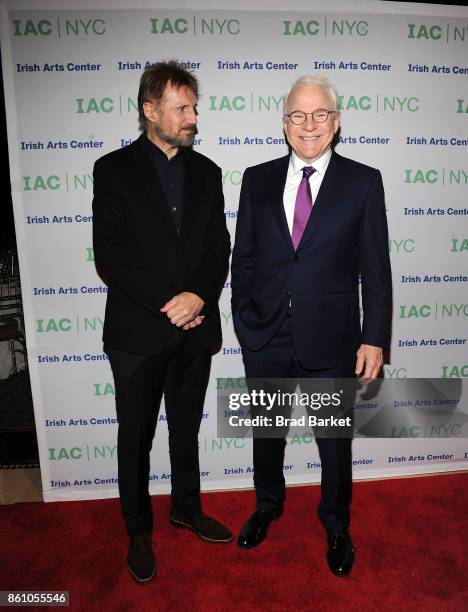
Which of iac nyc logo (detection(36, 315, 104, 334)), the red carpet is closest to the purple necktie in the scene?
iac nyc logo (detection(36, 315, 104, 334))

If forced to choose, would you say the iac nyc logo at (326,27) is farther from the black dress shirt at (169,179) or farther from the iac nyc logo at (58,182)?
the iac nyc logo at (58,182)

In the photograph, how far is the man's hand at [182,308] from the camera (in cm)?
205

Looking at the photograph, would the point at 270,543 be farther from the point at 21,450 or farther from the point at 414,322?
the point at 21,450

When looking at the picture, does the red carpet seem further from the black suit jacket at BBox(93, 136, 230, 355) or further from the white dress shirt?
the white dress shirt

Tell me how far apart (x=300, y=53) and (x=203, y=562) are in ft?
8.57

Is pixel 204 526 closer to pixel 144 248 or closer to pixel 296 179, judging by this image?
pixel 144 248

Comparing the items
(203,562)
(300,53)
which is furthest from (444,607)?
(300,53)

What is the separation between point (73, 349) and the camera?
275cm

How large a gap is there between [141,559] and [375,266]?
171 cm

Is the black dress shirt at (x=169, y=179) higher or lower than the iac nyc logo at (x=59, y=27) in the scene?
lower

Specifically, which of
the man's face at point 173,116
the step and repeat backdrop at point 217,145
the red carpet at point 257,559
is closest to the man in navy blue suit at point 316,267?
the red carpet at point 257,559

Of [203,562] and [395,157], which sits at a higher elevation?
[395,157]

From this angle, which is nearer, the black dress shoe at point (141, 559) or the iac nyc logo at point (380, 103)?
the black dress shoe at point (141, 559)

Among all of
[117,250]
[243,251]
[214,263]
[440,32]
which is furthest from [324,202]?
[440,32]
